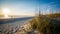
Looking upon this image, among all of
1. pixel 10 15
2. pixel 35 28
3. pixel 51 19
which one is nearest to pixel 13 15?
pixel 10 15

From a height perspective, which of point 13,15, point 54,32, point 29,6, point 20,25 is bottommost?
point 54,32

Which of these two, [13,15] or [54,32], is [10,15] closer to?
[13,15]

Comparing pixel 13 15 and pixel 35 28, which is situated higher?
pixel 13 15

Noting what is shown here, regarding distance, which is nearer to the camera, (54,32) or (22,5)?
(54,32)

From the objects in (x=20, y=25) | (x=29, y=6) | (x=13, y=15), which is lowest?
(x=20, y=25)

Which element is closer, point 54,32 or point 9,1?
point 54,32

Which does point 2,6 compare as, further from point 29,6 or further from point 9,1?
point 29,6

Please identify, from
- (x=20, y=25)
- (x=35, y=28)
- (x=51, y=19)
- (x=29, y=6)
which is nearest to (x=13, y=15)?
(x=20, y=25)

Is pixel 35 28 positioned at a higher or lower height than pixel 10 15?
lower
